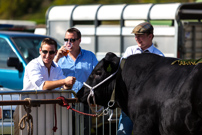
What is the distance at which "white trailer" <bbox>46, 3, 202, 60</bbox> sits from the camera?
1073 centimetres

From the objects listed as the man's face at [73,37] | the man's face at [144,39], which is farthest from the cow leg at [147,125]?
the man's face at [73,37]

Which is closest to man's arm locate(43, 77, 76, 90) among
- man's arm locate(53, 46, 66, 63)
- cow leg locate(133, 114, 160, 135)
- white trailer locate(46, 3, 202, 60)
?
man's arm locate(53, 46, 66, 63)

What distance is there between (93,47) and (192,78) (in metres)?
7.69

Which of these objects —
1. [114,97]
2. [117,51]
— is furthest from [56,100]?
[117,51]

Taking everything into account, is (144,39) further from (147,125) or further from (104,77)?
(147,125)

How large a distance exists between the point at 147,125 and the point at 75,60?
6.82 feet

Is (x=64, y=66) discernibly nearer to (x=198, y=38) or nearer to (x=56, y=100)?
(x=56, y=100)

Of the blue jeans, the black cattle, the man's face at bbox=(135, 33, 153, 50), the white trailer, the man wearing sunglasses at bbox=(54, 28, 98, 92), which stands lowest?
the blue jeans

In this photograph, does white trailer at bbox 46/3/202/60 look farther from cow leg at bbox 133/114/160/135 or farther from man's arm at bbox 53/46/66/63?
cow leg at bbox 133/114/160/135

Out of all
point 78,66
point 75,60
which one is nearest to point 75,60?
point 75,60

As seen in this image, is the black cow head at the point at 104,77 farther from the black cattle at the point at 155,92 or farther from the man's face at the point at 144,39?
the man's face at the point at 144,39

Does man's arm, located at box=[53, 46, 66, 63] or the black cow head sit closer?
the black cow head

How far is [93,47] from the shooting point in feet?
39.2

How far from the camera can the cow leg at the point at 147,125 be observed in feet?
15.3
